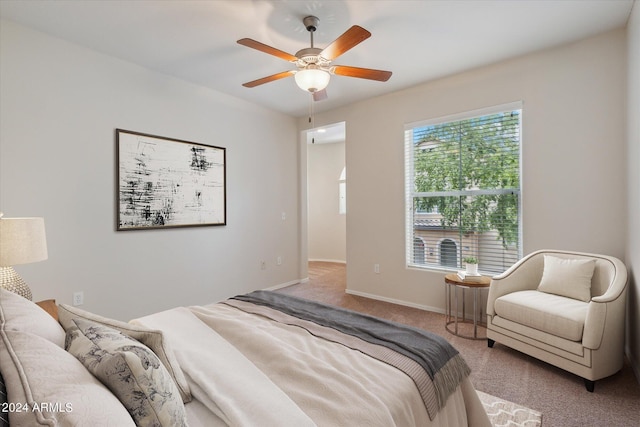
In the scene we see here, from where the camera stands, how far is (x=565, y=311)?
2205 millimetres

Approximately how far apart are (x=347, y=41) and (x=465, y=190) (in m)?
2.25

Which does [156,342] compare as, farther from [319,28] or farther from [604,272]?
[604,272]

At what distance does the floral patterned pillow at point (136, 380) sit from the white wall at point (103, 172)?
2.39 m

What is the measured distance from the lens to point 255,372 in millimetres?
1209

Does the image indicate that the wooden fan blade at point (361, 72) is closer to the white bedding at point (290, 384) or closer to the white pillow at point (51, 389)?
the white bedding at point (290, 384)

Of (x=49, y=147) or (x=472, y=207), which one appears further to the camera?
→ (x=472, y=207)

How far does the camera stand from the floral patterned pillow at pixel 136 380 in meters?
0.76

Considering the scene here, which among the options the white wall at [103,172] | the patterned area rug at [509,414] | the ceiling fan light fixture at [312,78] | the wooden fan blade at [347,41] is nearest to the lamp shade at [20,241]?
the white wall at [103,172]

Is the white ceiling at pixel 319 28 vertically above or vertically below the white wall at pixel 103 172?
above

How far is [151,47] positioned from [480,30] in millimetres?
2917

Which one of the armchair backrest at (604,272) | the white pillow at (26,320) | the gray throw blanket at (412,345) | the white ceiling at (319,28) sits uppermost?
the white ceiling at (319,28)

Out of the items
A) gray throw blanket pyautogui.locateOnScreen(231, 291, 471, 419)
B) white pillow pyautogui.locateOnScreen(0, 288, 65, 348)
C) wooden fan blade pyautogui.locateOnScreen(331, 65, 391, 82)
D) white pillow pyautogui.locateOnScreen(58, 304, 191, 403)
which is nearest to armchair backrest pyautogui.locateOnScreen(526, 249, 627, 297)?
gray throw blanket pyautogui.locateOnScreen(231, 291, 471, 419)

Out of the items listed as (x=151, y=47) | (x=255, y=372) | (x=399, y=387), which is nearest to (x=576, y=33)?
(x=399, y=387)

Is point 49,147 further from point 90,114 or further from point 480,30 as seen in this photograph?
point 480,30
